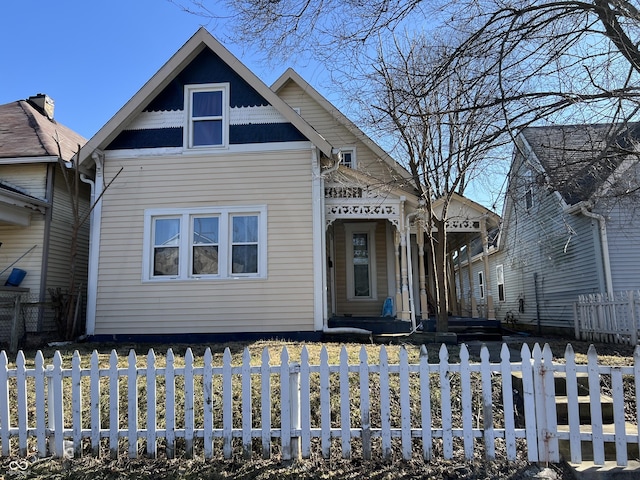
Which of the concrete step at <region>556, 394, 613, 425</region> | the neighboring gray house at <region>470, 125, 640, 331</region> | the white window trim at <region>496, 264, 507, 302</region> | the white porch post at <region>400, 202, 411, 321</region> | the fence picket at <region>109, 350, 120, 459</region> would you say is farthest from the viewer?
the white window trim at <region>496, 264, 507, 302</region>

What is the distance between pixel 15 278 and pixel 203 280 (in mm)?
4427

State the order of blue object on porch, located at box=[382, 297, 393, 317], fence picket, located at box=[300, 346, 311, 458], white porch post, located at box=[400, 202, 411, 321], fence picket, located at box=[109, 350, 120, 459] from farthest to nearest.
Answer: blue object on porch, located at box=[382, 297, 393, 317]
white porch post, located at box=[400, 202, 411, 321]
fence picket, located at box=[109, 350, 120, 459]
fence picket, located at box=[300, 346, 311, 458]

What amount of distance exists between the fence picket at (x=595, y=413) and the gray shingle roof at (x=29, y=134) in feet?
38.8

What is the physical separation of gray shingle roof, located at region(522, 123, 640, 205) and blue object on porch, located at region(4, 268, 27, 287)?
1099 centimetres

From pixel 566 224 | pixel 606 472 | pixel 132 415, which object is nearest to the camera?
pixel 606 472

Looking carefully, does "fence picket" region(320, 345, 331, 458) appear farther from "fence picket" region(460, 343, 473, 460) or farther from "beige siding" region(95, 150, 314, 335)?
"beige siding" region(95, 150, 314, 335)

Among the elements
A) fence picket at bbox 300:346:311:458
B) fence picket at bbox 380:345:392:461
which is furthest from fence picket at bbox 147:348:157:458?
fence picket at bbox 380:345:392:461

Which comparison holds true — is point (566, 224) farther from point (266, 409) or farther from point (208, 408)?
point (208, 408)

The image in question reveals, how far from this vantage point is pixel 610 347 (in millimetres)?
10188

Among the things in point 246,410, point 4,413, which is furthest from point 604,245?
point 4,413

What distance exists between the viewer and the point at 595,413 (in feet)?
13.3

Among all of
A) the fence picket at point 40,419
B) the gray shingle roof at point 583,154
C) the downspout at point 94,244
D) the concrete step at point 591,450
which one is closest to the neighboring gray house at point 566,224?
the gray shingle roof at point 583,154

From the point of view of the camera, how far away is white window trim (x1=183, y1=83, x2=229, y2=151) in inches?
435

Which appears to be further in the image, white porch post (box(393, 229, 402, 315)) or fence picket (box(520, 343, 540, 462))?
white porch post (box(393, 229, 402, 315))
